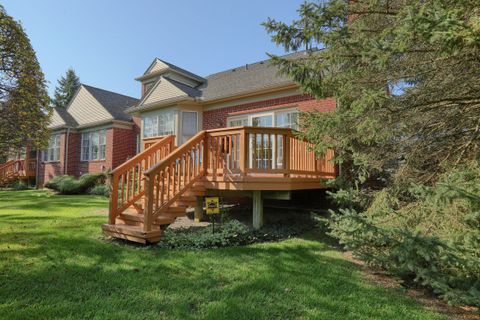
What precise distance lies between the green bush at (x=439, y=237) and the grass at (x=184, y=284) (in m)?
0.44

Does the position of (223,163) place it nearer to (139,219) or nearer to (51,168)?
(139,219)

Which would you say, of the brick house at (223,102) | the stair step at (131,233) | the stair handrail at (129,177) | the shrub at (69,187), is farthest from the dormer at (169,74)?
the stair step at (131,233)

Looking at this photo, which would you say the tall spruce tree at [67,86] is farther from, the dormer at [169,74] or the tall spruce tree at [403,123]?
the tall spruce tree at [403,123]

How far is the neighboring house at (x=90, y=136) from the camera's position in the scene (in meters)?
17.3

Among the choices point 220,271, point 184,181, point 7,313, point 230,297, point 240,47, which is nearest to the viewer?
point 7,313

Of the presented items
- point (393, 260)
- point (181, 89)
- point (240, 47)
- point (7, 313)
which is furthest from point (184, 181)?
point (240, 47)

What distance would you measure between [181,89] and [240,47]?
358 centimetres

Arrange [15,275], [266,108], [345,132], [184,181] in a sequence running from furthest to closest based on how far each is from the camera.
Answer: [266,108], [184,181], [345,132], [15,275]

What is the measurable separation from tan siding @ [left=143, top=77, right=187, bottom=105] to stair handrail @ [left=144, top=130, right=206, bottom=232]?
20.7 feet

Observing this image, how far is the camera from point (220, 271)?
4.16 meters

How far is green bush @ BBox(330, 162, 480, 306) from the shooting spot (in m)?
2.70

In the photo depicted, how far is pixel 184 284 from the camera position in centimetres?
372

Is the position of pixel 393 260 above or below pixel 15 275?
above

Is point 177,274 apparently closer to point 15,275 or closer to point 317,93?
point 15,275
